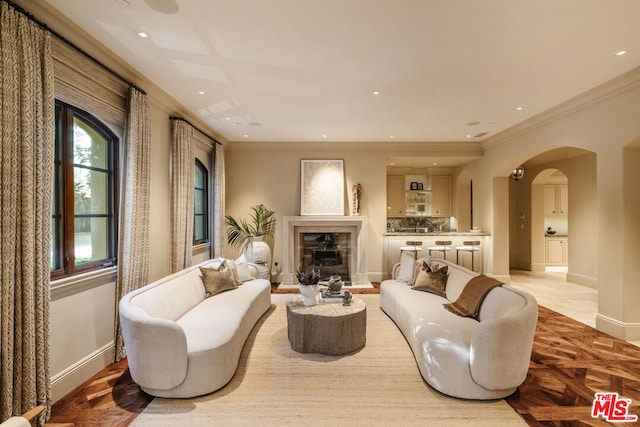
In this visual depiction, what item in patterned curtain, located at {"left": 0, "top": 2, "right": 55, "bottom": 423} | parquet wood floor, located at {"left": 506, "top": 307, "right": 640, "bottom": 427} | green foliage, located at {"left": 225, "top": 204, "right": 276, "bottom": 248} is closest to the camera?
patterned curtain, located at {"left": 0, "top": 2, "right": 55, "bottom": 423}

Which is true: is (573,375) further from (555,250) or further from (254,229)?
(555,250)

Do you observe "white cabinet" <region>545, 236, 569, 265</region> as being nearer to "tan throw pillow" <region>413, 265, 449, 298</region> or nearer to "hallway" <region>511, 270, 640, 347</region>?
"hallway" <region>511, 270, 640, 347</region>

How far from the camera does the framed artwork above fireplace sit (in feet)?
21.2

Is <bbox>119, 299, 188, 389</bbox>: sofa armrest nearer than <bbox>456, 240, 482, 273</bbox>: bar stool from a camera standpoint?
Yes

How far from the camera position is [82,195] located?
2.82m

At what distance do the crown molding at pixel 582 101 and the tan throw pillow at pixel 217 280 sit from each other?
525 cm

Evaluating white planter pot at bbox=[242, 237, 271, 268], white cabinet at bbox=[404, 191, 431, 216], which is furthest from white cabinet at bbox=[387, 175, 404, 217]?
white planter pot at bbox=[242, 237, 271, 268]

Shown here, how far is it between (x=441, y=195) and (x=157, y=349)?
781cm

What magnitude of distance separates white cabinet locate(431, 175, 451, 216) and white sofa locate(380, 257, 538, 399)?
5.66 metres

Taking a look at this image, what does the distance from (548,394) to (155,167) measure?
4703 millimetres

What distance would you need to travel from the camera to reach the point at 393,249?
21.2 ft

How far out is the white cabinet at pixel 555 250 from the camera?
26.2 ft

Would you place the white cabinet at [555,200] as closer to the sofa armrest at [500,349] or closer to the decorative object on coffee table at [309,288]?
the sofa armrest at [500,349]

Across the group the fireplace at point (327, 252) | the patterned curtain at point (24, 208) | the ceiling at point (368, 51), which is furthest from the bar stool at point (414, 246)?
the patterned curtain at point (24, 208)
